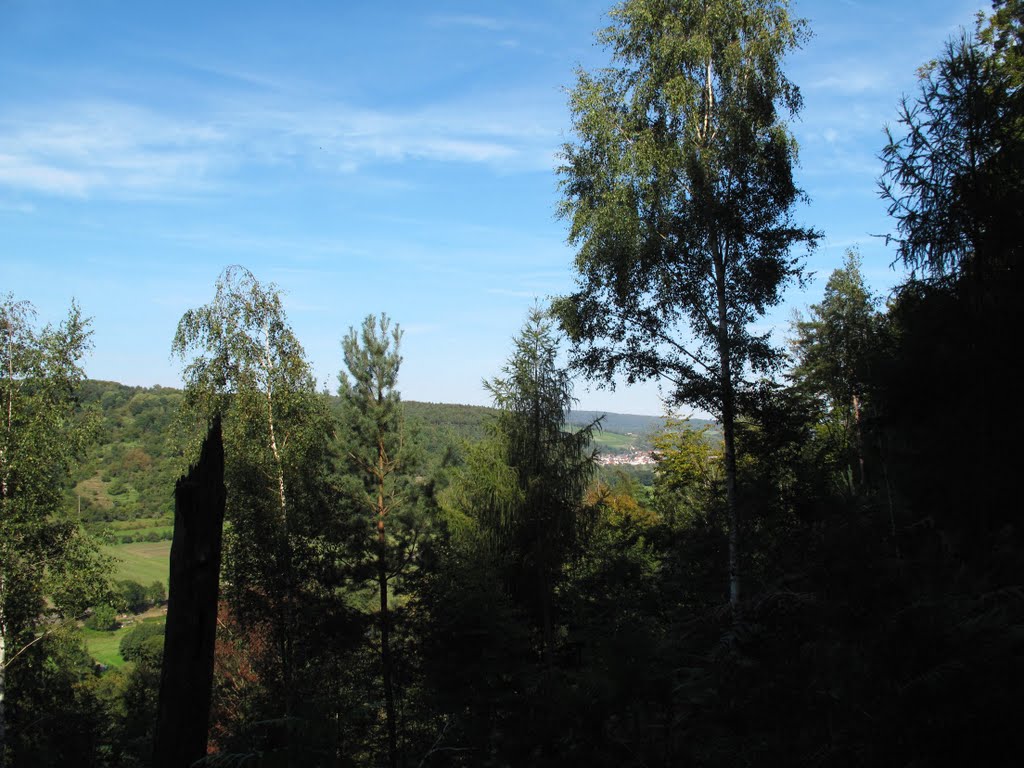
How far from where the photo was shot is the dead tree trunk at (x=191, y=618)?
9.36 feet

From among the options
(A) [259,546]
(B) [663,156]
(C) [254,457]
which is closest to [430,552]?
(A) [259,546]

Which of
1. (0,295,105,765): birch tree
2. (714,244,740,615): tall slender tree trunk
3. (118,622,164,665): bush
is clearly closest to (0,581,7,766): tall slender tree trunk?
(0,295,105,765): birch tree

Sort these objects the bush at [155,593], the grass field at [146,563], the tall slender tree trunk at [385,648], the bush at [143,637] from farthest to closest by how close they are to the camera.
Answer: the grass field at [146,563] < the bush at [155,593] < the bush at [143,637] < the tall slender tree trunk at [385,648]

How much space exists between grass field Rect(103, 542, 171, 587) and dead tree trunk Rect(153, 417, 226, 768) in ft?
130

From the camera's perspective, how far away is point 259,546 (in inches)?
494

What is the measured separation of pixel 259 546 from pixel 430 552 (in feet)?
10.9

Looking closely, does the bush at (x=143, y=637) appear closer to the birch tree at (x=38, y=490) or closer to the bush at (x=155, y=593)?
the bush at (x=155, y=593)

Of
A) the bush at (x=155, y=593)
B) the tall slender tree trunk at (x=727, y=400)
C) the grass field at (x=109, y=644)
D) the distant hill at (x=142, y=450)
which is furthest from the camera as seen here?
the grass field at (x=109, y=644)

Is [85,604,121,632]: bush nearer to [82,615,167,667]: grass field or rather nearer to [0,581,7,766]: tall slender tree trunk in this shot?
[0,581,7,766]: tall slender tree trunk

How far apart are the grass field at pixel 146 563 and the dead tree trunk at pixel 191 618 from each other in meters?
39.7

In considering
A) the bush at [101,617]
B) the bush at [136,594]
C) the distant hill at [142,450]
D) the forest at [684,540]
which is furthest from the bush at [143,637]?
the bush at [101,617]

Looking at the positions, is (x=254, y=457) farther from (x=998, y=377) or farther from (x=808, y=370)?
(x=808, y=370)

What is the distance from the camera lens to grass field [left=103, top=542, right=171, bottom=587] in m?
38.5

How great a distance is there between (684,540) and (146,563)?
35.9m
